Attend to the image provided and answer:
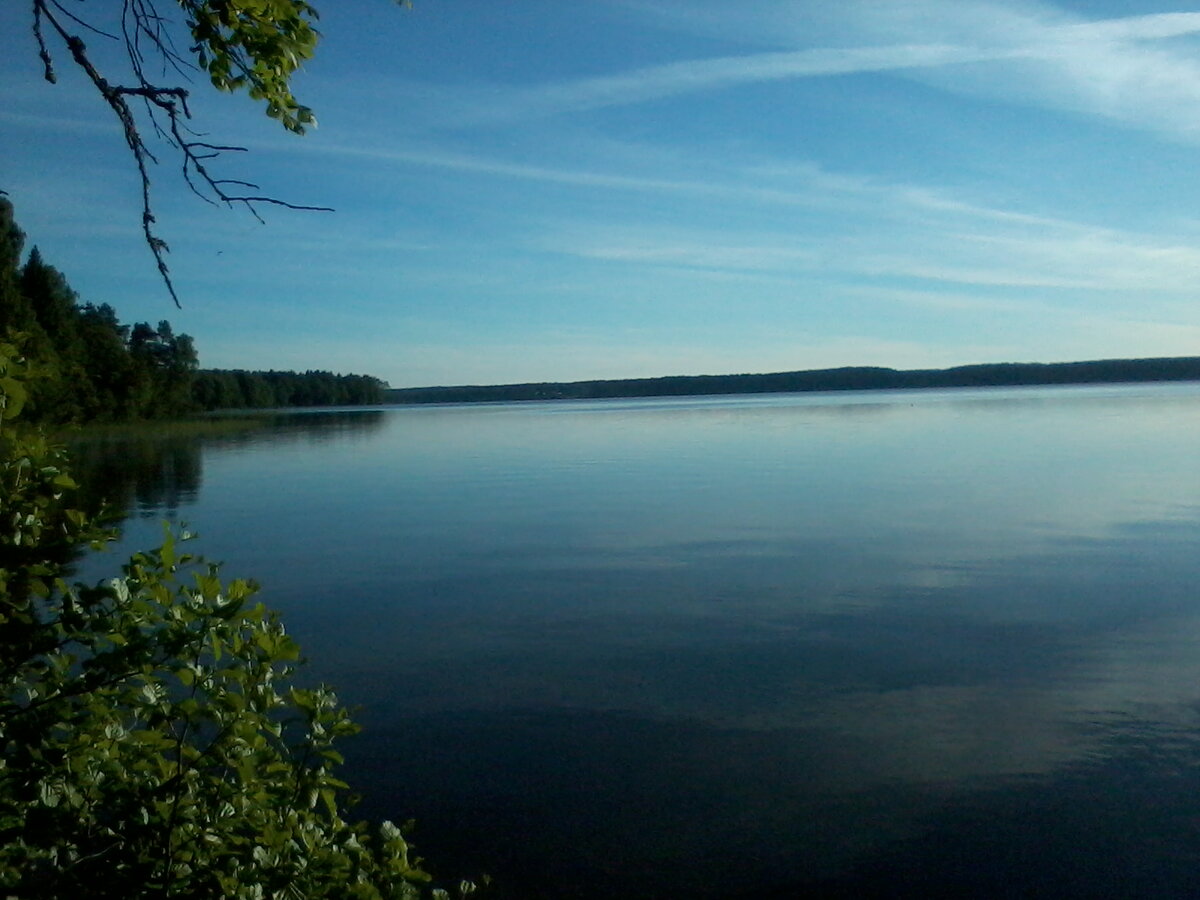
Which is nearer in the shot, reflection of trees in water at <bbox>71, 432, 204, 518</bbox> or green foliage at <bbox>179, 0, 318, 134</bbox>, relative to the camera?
green foliage at <bbox>179, 0, 318, 134</bbox>

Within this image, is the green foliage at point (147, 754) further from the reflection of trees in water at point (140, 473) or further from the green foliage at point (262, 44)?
the reflection of trees in water at point (140, 473)

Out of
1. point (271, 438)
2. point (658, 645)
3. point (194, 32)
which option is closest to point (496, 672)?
point (658, 645)

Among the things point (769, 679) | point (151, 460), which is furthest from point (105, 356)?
point (769, 679)

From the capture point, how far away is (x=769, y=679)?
8.90 meters

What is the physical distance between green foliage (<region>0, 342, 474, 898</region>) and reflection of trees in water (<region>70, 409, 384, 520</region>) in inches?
16.6

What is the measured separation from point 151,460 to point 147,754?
35.5 metres

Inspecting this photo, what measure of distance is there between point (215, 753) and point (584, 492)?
18826mm

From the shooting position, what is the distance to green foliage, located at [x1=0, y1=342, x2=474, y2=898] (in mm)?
3420

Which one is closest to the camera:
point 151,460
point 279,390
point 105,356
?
point 151,460

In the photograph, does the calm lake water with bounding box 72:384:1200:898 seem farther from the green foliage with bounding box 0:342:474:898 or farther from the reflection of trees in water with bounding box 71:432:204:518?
the green foliage with bounding box 0:342:474:898

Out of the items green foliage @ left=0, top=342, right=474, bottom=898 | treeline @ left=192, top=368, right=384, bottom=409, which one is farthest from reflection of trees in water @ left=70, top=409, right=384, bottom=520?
treeline @ left=192, top=368, right=384, bottom=409

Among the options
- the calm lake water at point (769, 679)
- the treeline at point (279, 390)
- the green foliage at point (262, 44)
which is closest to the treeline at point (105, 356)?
the treeline at point (279, 390)

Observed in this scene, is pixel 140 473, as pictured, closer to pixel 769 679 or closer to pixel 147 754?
pixel 769 679

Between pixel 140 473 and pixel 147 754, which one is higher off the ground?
pixel 147 754
